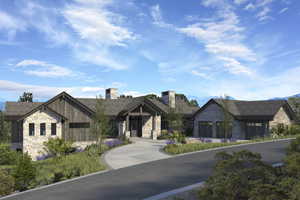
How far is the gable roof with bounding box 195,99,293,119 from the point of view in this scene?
31106mm

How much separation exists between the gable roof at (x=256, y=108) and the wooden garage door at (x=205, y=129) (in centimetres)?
227

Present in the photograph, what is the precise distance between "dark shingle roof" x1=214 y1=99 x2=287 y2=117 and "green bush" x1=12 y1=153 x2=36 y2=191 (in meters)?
24.1

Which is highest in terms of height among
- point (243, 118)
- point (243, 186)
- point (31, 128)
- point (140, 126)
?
point (243, 118)

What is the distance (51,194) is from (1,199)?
6.72 ft

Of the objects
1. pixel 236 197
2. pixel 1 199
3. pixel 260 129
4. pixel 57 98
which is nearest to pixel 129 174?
pixel 1 199

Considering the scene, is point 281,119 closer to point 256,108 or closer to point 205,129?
point 256,108

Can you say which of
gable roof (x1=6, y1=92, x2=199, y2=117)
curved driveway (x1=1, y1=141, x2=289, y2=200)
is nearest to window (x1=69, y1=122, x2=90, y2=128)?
gable roof (x1=6, y1=92, x2=199, y2=117)

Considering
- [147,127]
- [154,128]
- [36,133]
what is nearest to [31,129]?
[36,133]

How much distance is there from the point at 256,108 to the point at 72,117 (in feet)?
77.3

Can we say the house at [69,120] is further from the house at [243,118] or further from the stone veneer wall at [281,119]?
the stone veneer wall at [281,119]

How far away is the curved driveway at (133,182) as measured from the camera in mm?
9961

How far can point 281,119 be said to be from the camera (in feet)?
106

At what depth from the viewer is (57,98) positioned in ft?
93.1

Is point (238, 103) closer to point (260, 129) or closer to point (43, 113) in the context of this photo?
point (260, 129)
